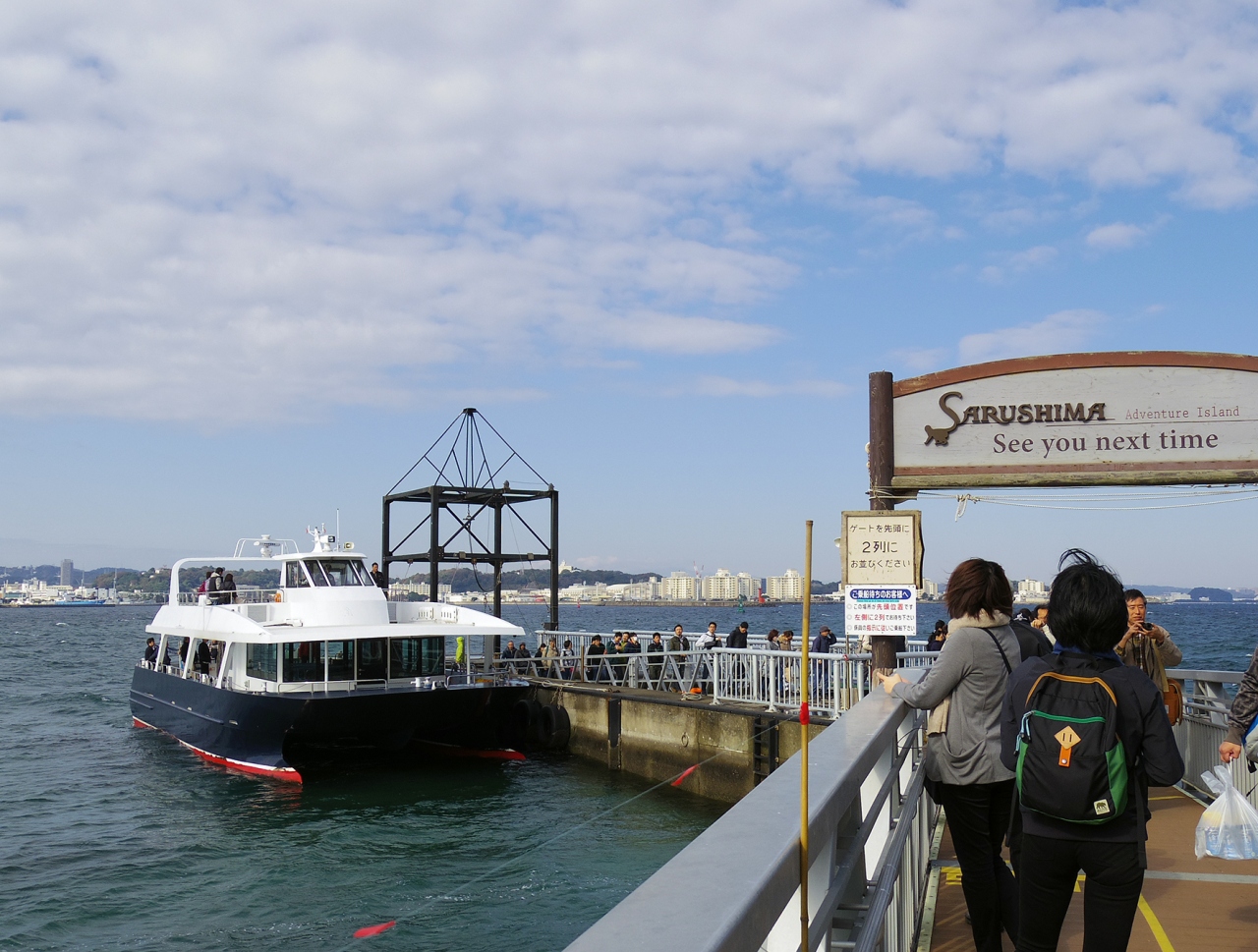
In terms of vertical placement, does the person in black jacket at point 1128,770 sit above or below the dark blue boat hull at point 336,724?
above

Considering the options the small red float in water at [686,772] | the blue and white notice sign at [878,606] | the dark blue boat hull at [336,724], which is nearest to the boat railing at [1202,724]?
the blue and white notice sign at [878,606]

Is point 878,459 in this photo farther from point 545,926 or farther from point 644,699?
point 644,699

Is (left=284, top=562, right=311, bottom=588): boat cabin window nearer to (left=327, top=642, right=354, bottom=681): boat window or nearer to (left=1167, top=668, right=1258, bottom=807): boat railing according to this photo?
(left=327, top=642, right=354, bottom=681): boat window

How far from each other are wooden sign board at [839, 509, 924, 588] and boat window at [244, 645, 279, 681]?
1578 cm

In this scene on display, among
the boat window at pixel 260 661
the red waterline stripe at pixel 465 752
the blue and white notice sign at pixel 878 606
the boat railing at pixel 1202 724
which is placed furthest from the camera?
the red waterline stripe at pixel 465 752

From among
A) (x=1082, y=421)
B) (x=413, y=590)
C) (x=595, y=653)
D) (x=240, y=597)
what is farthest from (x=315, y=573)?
(x=1082, y=421)

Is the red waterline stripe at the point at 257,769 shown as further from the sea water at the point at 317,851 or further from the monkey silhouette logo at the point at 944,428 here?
the monkey silhouette logo at the point at 944,428

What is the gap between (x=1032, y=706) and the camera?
3.32m

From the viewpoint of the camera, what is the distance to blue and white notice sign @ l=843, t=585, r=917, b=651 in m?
8.85

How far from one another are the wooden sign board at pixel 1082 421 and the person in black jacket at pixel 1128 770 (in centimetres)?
666

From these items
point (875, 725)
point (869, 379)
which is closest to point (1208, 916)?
point (875, 725)

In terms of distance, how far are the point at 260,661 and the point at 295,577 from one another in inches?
90.3

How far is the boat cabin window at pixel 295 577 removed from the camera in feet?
77.0

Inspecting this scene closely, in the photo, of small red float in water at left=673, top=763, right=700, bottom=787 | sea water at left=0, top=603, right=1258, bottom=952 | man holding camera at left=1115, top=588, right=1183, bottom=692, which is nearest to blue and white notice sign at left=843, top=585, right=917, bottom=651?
man holding camera at left=1115, top=588, right=1183, bottom=692
